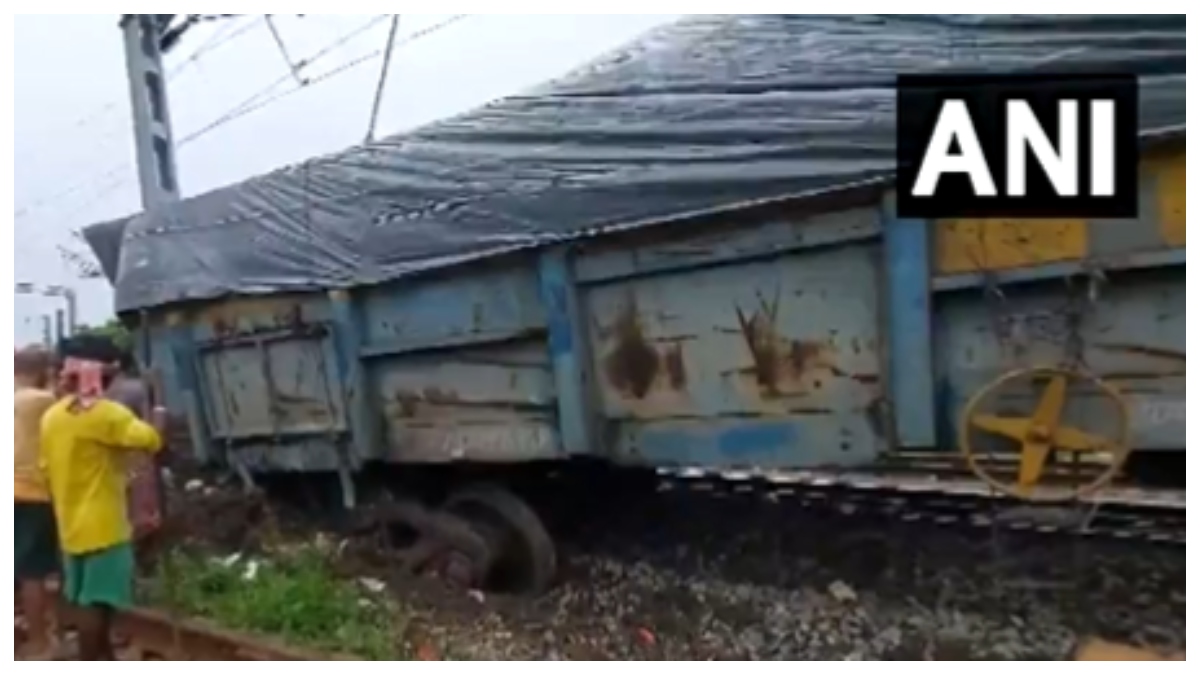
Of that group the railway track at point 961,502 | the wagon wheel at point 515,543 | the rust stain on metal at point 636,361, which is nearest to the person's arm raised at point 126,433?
the wagon wheel at point 515,543

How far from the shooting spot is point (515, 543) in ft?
12.8

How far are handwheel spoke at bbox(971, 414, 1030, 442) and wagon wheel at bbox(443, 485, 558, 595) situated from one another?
4.01ft

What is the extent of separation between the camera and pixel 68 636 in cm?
351

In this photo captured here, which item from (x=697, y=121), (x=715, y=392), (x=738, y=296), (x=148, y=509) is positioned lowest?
(x=148, y=509)

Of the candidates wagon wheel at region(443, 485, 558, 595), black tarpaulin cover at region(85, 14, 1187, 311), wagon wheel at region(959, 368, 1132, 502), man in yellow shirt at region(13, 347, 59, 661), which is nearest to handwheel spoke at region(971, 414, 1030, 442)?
wagon wheel at region(959, 368, 1132, 502)

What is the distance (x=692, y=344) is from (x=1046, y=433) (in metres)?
0.83

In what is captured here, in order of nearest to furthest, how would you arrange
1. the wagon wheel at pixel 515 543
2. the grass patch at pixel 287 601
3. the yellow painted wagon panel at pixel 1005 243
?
the yellow painted wagon panel at pixel 1005 243 → the grass patch at pixel 287 601 → the wagon wheel at pixel 515 543

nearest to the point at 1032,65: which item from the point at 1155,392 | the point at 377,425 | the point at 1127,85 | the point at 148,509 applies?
the point at 1127,85

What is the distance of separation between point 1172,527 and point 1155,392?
24.2 inches

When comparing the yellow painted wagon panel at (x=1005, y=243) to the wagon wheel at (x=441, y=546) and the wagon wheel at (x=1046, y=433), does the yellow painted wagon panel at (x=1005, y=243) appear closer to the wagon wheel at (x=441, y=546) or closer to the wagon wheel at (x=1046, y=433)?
the wagon wheel at (x=1046, y=433)

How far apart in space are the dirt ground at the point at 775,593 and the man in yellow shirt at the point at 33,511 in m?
0.32

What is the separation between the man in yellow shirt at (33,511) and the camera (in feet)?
11.3

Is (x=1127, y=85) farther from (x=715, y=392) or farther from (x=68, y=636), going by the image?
(x=68, y=636)

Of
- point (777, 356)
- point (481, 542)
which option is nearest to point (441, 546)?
point (481, 542)
